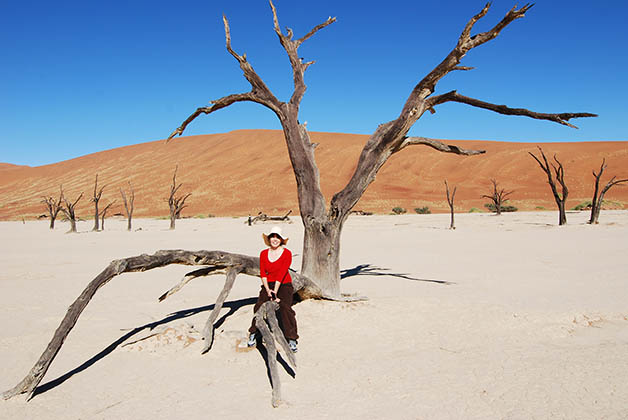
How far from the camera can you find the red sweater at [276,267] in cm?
455

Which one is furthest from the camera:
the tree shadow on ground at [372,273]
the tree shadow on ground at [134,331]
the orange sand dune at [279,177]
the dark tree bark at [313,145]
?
the orange sand dune at [279,177]

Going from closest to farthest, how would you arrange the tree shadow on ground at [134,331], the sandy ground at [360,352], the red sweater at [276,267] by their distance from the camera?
the sandy ground at [360,352], the tree shadow on ground at [134,331], the red sweater at [276,267]

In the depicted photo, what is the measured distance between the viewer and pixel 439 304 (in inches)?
232

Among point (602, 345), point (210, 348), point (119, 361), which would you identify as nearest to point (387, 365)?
point (210, 348)

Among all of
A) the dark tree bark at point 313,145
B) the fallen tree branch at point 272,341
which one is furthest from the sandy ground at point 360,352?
the dark tree bark at point 313,145

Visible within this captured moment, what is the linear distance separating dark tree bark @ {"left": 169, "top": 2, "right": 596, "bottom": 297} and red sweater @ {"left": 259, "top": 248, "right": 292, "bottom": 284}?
3.33ft

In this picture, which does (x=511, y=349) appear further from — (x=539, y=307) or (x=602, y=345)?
(x=539, y=307)

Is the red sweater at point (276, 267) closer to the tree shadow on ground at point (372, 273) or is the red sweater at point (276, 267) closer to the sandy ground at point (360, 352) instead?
the sandy ground at point (360, 352)

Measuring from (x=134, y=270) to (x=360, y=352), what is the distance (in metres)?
2.31

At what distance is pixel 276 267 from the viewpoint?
15.1ft

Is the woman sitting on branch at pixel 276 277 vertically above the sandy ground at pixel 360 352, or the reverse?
the woman sitting on branch at pixel 276 277

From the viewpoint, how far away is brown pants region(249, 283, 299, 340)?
4.30 m

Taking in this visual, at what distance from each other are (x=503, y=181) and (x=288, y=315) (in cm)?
5333

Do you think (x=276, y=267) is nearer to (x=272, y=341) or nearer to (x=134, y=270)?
(x=272, y=341)
